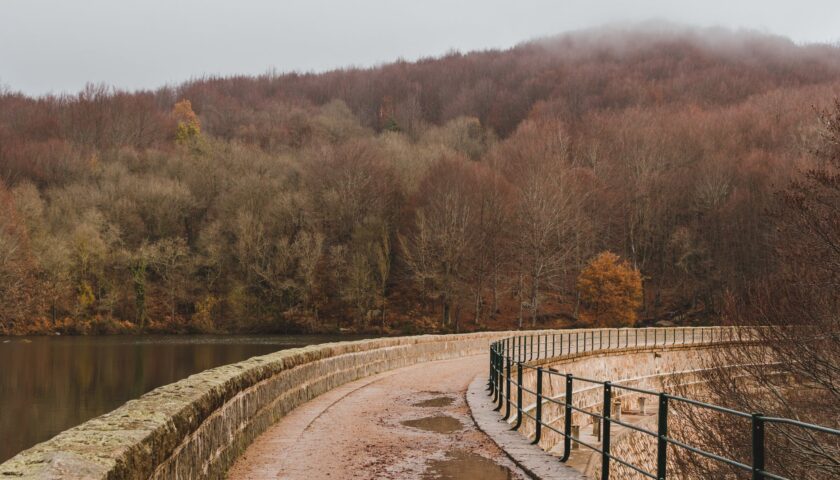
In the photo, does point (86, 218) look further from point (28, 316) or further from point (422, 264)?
point (422, 264)

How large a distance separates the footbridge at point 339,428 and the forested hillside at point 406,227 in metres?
39.6

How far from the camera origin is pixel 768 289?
28406 mm

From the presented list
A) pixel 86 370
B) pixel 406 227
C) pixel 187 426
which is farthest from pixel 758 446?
pixel 406 227

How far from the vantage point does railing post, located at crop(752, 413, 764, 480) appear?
5402 millimetres

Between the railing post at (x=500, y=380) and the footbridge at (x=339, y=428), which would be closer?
the footbridge at (x=339, y=428)

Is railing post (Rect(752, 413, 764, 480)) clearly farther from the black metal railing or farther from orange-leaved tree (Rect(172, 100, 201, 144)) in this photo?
orange-leaved tree (Rect(172, 100, 201, 144))

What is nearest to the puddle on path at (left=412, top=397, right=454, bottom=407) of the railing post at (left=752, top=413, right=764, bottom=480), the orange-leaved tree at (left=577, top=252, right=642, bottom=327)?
the railing post at (left=752, top=413, right=764, bottom=480)

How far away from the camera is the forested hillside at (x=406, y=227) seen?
207ft

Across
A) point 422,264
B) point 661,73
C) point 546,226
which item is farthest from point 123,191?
point 661,73

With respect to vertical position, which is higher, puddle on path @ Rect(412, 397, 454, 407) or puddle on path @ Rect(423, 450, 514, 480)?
puddle on path @ Rect(423, 450, 514, 480)

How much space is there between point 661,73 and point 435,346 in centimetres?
9460

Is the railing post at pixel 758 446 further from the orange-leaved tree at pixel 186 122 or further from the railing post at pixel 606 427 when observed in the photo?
the orange-leaved tree at pixel 186 122

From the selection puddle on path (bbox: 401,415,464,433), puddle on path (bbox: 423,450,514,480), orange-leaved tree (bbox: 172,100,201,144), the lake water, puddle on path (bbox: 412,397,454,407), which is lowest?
the lake water

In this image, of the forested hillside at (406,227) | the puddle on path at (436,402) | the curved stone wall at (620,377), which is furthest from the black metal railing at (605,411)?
the forested hillside at (406,227)
